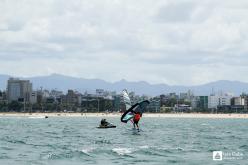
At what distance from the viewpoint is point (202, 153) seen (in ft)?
202

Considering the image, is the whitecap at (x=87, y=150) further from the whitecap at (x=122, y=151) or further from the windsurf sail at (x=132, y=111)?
the windsurf sail at (x=132, y=111)

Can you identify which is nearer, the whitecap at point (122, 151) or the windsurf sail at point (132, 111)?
the whitecap at point (122, 151)

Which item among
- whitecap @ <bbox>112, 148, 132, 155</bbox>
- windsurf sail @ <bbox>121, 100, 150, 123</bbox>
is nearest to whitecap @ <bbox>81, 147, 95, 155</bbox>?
whitecap @ <bbox>112, 148, 132, 155</bbox>

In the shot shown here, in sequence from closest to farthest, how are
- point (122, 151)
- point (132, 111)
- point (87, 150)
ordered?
1. point (122, 151)
2. point (87, 150)
3. point (132, 111)

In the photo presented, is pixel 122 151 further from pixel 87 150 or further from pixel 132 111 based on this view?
pixel 132 111

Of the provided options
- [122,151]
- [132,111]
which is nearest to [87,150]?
[122,151]

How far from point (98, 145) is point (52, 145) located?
199 inches

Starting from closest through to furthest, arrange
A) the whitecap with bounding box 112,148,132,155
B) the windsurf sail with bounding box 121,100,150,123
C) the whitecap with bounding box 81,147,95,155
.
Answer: the whitecap with bounding box 112,148,132,155
the whitecap with bounding box 81,147,95,155
the windsurf sail with bounding box 121,100,150,123

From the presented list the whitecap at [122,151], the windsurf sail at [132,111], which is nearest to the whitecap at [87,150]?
the whitecap at [122,151]

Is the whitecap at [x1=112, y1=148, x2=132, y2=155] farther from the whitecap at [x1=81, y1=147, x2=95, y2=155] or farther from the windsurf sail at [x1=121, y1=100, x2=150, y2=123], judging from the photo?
the windsurf sail at [x1=121, y1=100, x2=150, y2=123]

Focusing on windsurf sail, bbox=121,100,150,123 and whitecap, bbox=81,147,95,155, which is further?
windsurf sail, bbox=121,100,150,123

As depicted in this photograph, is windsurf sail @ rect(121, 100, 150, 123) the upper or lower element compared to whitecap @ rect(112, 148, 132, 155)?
upper

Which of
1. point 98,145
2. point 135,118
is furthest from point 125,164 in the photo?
point 135,118

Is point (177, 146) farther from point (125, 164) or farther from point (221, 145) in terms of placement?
point (125, 164)
